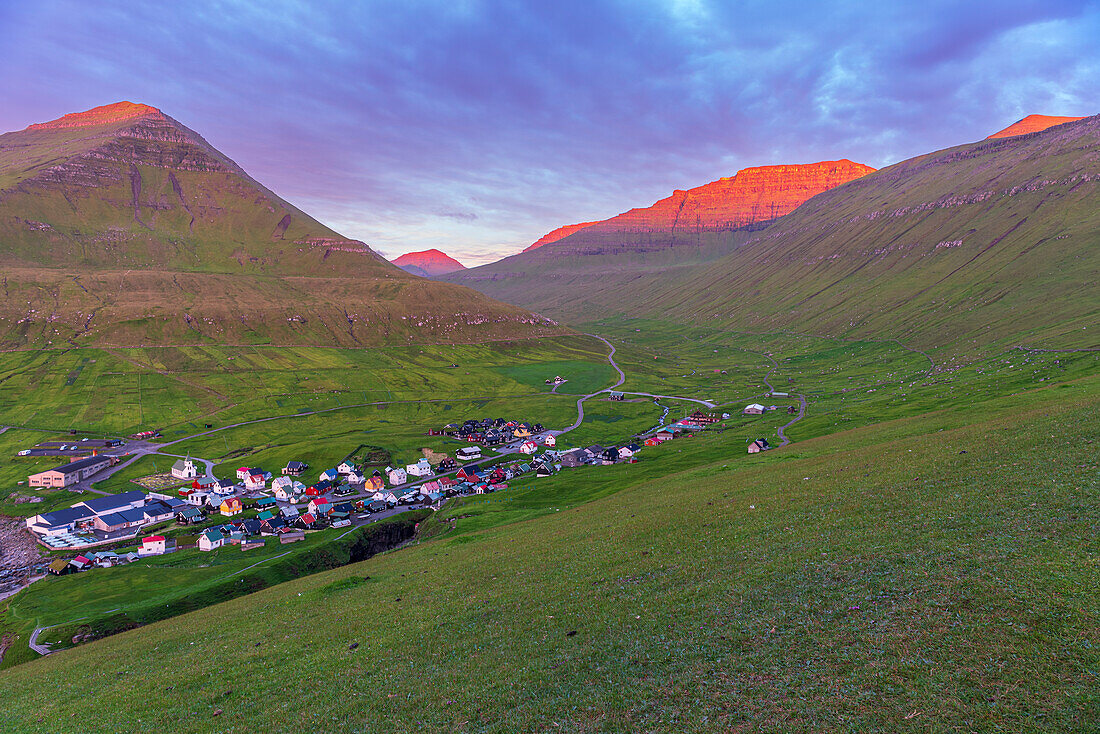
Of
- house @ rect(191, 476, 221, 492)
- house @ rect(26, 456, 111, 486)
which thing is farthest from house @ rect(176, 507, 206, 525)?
house @ rect(26, 456, 111, 486)

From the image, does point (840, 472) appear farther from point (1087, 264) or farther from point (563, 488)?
point (1087, 264)

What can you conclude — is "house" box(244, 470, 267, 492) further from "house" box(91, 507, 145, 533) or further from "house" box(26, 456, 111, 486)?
"house" box(26, 456, 111, 486)

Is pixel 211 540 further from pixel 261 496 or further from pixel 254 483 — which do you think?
pixel 254 483

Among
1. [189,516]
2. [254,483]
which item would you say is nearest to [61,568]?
[189,516]

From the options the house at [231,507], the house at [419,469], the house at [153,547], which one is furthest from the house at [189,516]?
the house at [419,469]

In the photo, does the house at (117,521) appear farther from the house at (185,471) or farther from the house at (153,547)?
the house at (185,471)

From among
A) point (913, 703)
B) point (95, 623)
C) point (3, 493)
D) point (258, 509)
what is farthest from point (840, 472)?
point (3, 493)
